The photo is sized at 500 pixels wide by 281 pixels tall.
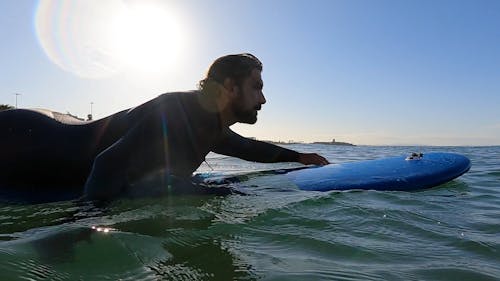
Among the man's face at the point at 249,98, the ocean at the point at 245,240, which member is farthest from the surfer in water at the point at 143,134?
the ocean at the point at 245,240

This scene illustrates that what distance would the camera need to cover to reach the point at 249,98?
389cm

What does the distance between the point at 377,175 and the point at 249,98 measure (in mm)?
2386

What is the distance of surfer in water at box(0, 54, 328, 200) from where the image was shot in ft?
11.2

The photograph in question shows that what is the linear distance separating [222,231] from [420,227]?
1474 mm

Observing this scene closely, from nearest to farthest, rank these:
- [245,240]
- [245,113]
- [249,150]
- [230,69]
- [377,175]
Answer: [245,240] → [230,69] → [245,113] → [249,150] → [377,175]

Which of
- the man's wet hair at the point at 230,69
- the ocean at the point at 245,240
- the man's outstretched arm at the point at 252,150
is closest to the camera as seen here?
the ocean at the point at 245,240

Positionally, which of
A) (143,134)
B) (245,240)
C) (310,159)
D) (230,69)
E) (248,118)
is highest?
(230,69)

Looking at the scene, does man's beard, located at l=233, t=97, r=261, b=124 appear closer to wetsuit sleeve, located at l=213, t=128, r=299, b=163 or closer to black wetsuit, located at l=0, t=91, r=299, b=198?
black wetsuit, located at l=0, t=91, r=299, b=198

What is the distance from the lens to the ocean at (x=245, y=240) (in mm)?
1941

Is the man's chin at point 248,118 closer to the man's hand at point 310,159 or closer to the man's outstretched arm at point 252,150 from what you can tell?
the man's outstretched arm at point 252,150

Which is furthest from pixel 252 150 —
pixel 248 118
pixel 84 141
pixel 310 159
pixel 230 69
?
pixel 84 141

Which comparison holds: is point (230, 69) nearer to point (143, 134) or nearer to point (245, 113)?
point (245, 113)

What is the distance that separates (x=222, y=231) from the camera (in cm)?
268

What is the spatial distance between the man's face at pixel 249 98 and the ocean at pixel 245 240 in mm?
752
